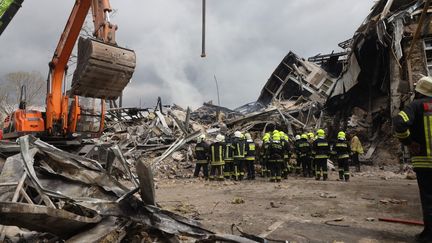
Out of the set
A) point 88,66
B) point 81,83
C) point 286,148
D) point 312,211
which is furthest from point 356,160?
point 88,66

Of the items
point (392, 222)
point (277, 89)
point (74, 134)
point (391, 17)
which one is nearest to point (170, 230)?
point (392, 222)

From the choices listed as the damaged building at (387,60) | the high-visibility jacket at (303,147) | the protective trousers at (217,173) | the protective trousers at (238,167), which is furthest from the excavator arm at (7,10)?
the damaged building at (387,60)

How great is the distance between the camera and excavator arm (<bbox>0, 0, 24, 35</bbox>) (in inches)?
346

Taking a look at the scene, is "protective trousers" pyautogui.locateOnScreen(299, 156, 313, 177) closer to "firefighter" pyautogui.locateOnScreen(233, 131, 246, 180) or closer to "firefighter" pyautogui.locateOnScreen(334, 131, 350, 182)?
"firefighter" pyautogui.locateOnScreen(334, 131, 350, 182)

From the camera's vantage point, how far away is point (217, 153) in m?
12.9

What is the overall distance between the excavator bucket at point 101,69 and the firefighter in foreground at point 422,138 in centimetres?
519

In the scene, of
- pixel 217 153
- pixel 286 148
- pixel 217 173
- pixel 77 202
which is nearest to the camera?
pixel 77 202

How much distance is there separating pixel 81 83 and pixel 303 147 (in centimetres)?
802

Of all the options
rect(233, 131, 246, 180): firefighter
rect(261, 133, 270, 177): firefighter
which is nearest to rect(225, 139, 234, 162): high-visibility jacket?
rect(233, 131, 246, 180): firefighter

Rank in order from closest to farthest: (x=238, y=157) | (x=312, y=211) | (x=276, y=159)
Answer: (x=312, y=211) → (x=276, y=159) → (x=238, y=157)

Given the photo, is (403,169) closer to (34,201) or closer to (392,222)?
(392,222)

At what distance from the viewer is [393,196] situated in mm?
7469

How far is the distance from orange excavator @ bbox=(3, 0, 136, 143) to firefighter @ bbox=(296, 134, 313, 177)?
272 inches

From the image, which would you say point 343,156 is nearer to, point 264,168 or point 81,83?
point 264,168
